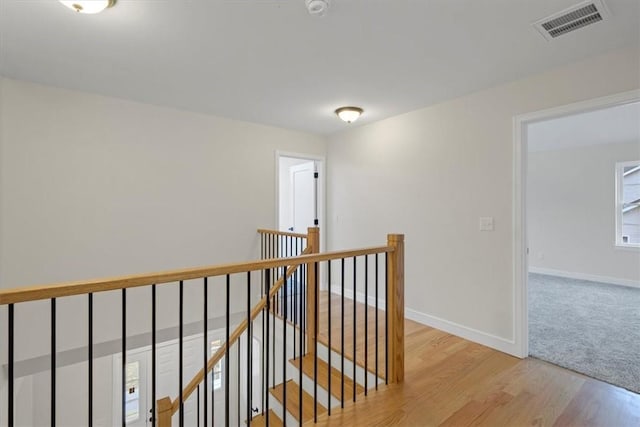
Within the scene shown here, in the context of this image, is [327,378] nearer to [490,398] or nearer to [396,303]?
[396,303]

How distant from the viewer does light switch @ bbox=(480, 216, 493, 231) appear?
2828mm

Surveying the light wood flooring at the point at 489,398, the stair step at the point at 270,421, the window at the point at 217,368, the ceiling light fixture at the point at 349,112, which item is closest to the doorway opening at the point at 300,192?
the ceiling light fixture at the point at 349,112

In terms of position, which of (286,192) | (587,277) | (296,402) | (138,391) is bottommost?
(138,391)

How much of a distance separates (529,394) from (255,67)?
3.07 meters

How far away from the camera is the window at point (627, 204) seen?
4.99m

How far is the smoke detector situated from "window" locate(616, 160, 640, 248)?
5.89 meters

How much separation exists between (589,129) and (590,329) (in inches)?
113

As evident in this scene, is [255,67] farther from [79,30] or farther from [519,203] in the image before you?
[519,203]

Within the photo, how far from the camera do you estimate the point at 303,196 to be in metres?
5.14

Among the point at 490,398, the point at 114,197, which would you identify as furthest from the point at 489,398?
the point at 114,197

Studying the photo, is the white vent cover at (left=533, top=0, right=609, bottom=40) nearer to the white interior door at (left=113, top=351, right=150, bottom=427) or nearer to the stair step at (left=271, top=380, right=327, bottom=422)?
the stair step at (left=271, top=380, right=327, bottom=422)

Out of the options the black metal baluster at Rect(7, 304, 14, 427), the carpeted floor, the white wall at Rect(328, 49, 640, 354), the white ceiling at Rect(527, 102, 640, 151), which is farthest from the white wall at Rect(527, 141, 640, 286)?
the black metal baluster at Rect(7, 304, 14, 427)

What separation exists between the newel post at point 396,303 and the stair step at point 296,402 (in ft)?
Answer: 2.07

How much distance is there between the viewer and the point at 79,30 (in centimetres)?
195
